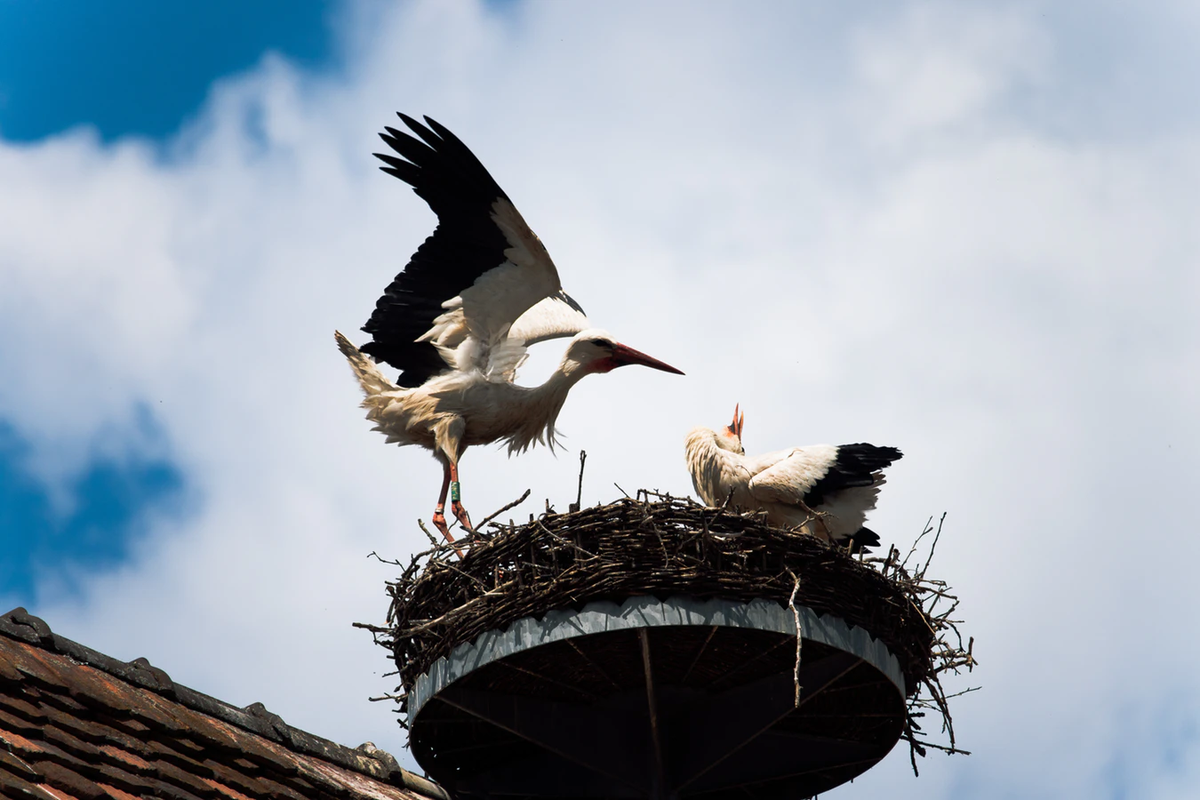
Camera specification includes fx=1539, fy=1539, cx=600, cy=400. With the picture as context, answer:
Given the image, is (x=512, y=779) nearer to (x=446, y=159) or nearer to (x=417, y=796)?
(x=417, y=796)

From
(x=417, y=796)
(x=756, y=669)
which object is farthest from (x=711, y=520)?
(x=417, y=796)

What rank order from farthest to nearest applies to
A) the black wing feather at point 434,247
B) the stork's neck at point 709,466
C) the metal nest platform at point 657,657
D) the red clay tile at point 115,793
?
the stork's neck at point 709,466
the black wing feather at point 434,247
the metal nest platform at point 657,657
the red clay tile at point 115,793

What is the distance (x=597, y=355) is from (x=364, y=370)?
140cm

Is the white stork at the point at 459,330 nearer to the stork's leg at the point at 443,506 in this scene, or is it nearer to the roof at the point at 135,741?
the stork's leg at the point at 443,506

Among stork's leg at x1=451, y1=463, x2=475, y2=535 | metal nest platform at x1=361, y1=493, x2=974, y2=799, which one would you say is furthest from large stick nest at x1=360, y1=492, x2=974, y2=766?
stork's leg at x1=451, y1=463, x2=475, y2=535

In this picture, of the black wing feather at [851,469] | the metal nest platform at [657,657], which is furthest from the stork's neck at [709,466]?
the metal nest platform at [657,657]

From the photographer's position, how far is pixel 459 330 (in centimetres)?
909

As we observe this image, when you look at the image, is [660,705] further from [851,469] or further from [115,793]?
[851,469]

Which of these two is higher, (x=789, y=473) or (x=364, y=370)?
(x=364, y=370)

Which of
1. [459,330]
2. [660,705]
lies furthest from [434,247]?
[660,705]

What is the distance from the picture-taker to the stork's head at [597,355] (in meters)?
9.30

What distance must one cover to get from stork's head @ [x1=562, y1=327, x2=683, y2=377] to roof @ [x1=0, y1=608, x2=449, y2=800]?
3.44m

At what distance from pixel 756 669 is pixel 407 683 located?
1.52 meters

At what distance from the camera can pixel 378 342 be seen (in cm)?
915
